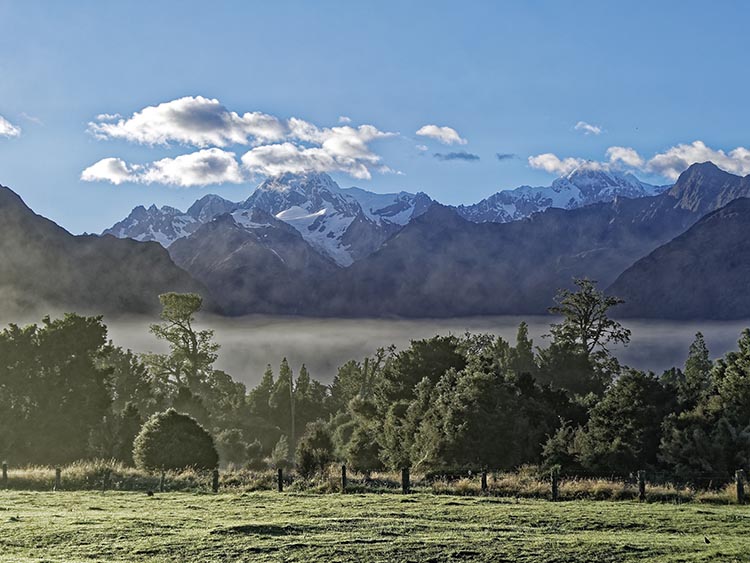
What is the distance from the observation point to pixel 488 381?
55188 millimetres

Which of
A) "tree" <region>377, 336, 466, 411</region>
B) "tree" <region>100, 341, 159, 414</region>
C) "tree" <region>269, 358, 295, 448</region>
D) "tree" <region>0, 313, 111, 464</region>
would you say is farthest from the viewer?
"tree" <region>269, 358, 295, 448</region>

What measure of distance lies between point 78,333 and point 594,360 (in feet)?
175

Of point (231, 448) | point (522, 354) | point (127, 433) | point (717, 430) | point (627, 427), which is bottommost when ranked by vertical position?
point (231, 448)

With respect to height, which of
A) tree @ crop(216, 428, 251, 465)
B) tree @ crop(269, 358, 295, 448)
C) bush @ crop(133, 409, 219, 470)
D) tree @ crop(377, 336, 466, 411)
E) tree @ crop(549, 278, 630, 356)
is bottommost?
tree @ crop(216, 428, 251, 465)

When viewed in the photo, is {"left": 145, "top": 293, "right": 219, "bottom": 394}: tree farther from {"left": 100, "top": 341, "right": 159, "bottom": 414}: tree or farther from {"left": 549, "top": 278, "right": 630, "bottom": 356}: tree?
{"left": 549, "top": 278, "right": 630, "bottom": 356}: tree

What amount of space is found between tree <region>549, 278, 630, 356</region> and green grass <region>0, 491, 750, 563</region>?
55725mm

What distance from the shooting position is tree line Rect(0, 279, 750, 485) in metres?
46.3

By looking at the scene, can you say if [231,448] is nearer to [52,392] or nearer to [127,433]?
[52,392]

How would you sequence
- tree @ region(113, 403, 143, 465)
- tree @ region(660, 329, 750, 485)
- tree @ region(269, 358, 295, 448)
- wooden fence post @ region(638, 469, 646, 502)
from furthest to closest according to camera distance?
tree @ region(269, 358, 295, 448), tree @ region(113, 403, 143, 465), tree @ region(660, 329, 750, 485), wooden fence post @ region(638, 469, 646, 502)

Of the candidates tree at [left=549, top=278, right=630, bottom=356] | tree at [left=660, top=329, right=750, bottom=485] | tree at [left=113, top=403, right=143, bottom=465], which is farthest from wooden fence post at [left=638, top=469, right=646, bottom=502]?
tree at [left=549, top=278, right=630, bottom=356]

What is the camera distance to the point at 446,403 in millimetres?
57281

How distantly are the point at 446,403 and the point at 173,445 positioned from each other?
19.7 meters

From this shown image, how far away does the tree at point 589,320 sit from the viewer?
83312 mm

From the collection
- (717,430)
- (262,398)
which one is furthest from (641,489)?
(262,398)
